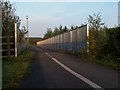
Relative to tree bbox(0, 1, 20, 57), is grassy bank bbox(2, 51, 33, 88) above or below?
below

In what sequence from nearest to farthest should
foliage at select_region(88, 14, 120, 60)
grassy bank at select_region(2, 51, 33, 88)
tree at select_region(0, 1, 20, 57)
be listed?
grassy bank at select_region(2, 51, 33, 88)
foliage at select_region(88, 14, 120, 60)
tree at select_region(0, 1, 20, 57)

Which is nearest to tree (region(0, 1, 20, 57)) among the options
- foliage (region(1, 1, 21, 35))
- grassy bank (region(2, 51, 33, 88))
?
foliage (region(1, 1, 21, 35))

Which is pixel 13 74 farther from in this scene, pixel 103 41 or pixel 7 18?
pixel 7 18

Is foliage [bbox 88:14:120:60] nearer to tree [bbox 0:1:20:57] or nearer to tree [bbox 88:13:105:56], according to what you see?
tree [bbox 88:13:105:56]

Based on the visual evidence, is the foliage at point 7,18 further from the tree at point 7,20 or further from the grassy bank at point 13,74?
the grassy bank at point 13,74

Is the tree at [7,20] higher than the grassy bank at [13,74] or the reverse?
higher

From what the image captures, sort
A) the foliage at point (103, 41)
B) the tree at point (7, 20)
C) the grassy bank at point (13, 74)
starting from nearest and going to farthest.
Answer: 1. the grassy bank at point (13, 74)
2. the foliage at point (103, 41)
3. the tree at point (7, 20)

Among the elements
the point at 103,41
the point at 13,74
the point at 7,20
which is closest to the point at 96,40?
the point at 103,41

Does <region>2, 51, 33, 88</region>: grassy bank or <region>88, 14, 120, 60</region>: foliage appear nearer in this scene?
<region>2, 51, 33, 88</region>: grassy bank

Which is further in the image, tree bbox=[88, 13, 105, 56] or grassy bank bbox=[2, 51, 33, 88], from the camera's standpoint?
tree bbox=[88, 13, 105, 56]

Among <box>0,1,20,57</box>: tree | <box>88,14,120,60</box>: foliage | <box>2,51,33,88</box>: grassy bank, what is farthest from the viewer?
<box>0,1,20,57</box>: tree

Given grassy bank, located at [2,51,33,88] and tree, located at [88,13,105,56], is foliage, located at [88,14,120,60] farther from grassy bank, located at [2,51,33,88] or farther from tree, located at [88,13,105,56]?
grassy bank, located at [2,51,33,88]

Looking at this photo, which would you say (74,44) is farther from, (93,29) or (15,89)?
(15,89)

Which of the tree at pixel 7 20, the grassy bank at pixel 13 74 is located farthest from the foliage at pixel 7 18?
the grassy bank at pixel 13 74
